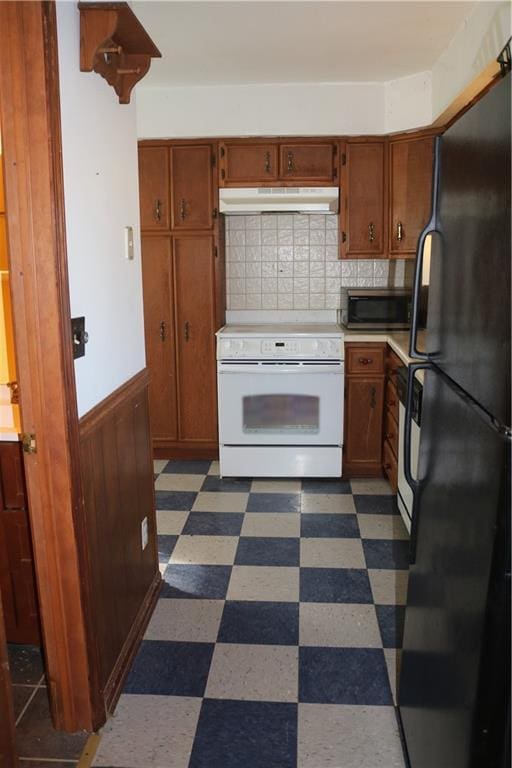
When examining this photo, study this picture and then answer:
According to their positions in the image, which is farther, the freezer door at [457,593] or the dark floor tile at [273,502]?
the dark floor tile at [273,502]

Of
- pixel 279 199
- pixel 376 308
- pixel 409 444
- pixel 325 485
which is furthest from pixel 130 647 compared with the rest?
pixel 279 199

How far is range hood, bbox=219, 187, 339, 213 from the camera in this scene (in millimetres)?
3766

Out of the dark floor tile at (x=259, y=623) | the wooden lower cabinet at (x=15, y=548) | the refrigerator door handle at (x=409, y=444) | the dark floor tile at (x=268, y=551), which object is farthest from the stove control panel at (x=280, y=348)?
the refrigerator door handle at (x=409, y=444)

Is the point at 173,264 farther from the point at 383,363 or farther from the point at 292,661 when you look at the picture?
the point at 292,661

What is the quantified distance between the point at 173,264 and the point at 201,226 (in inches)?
11.7

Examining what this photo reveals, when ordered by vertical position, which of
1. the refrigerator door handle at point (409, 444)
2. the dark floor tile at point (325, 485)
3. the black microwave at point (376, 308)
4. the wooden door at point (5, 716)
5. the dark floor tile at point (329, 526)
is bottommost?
the dark floor tile at point (329, 526)

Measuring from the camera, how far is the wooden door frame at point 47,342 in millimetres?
1439

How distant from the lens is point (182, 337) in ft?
13.1

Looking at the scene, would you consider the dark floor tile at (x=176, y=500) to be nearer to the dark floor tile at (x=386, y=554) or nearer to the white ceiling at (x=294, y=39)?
the dark floor tile at (x=386, y=554)

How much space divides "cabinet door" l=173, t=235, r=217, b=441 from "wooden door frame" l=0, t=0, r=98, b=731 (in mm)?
2381

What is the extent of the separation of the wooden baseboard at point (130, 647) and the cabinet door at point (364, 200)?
2.35 meters

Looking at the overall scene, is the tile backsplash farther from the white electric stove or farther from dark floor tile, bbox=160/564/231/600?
dark floor tile, bbox=160/564/231/600

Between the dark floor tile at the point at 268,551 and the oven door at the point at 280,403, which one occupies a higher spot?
the oven door at the point at 280,403

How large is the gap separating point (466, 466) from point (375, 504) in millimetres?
2358
